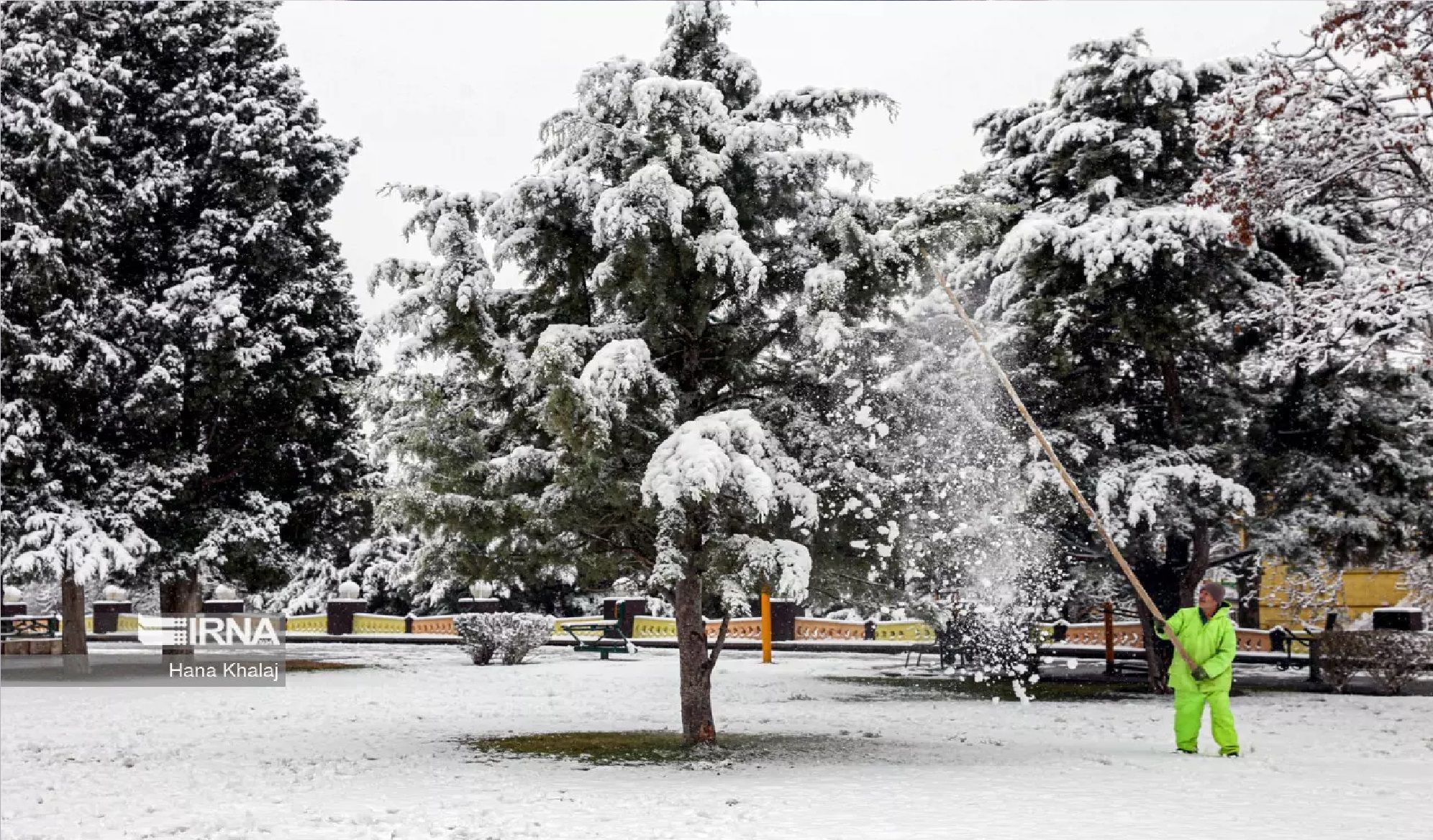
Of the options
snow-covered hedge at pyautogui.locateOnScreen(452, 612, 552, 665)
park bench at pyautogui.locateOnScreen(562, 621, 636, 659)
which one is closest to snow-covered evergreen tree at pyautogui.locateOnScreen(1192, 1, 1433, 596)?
snow-covered hedge at pyautogui.locateOnScreen(452, 612, 552, 665)

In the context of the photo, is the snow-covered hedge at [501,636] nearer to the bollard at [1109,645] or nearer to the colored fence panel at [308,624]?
the bollard at [1109,645]

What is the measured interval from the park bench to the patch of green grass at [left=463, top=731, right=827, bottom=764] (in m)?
17.3

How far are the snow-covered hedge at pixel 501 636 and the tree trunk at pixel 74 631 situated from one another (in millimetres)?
7532

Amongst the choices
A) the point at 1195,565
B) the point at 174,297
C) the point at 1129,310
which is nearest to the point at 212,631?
the point at 174,297

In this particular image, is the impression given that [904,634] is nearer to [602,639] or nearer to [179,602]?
[602,639]

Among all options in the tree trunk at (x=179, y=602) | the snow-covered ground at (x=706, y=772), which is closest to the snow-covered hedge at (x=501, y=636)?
the tree trunk at (x=179, y=602)

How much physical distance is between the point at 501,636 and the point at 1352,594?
25188 mm

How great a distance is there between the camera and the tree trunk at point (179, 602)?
94.5 ft

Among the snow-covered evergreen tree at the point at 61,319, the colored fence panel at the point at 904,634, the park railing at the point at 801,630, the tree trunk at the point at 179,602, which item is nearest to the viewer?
the snow-covered evergreen tree at the point at 61,319

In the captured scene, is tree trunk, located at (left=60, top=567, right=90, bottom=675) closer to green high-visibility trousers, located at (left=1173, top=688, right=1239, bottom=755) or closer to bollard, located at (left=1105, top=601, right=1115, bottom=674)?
bollard, located at (left=1105, top=601, right=1115, bottom=674)

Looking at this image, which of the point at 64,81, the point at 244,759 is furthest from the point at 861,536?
the point at 64,81

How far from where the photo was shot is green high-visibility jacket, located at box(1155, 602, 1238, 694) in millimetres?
11414

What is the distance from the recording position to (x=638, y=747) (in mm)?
13820

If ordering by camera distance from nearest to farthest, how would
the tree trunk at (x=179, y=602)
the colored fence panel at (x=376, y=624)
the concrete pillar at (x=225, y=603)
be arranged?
the tree trunk at (x=179, y=602) → the colored fence panel at (x=376, y=624) → the concrete pillar at (x=225, y=603)
